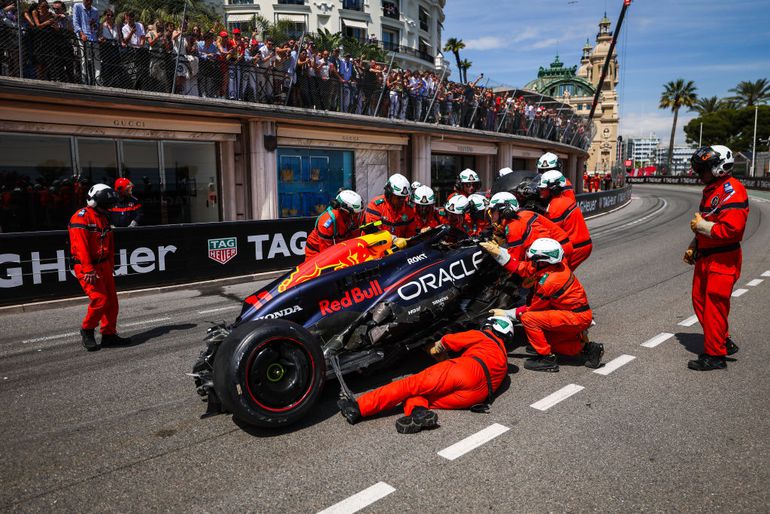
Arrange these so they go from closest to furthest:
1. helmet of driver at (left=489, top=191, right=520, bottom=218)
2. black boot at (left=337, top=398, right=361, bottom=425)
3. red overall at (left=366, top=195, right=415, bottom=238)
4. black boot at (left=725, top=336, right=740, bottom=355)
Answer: black boot at (left=337, top=398, right=361, bottom=425)
black boot at (left=725, top=336, right=740, bottom=355)
helmet of driver at (left=489, top=191, right=520, bottom=218)
red overall at (left=366, top=195, right=415, bottom=238)

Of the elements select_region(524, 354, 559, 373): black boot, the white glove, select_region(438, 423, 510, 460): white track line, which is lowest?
select_region(438, 423, 510, 460): white track line

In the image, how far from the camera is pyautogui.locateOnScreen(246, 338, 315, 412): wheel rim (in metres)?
3.95

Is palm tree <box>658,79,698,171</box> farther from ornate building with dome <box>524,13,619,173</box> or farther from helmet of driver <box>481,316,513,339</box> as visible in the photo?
helmet of driver <box>481,316,513,339</box>

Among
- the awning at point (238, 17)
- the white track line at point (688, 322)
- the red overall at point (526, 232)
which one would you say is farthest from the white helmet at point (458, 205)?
the awning at point (238, 17)

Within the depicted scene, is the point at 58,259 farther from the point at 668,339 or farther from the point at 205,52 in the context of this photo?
the point at 668,339

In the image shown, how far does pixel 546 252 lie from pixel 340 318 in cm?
212

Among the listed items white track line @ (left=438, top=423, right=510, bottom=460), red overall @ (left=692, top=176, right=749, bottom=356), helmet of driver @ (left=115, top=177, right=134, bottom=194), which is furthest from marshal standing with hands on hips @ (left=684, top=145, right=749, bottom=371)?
helmet of driver @ (left=115, top=177, right=134, bottom=194)

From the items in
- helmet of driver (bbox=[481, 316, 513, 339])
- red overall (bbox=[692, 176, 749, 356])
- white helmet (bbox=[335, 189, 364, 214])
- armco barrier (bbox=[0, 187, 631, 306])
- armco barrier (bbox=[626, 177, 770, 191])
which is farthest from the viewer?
armco barrier (bbox=[626, 177, 770, 191])

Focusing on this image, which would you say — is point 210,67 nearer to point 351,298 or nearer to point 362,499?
point 351,298

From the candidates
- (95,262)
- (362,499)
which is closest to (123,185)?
(95,262)

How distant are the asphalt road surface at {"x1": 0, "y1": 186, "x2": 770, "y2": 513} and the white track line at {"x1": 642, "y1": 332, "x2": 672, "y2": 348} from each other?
6 cm

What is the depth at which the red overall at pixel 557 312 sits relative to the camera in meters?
5.30

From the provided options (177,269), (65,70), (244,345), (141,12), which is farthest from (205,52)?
(141,12)

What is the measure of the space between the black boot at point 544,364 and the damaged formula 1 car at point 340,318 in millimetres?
675
